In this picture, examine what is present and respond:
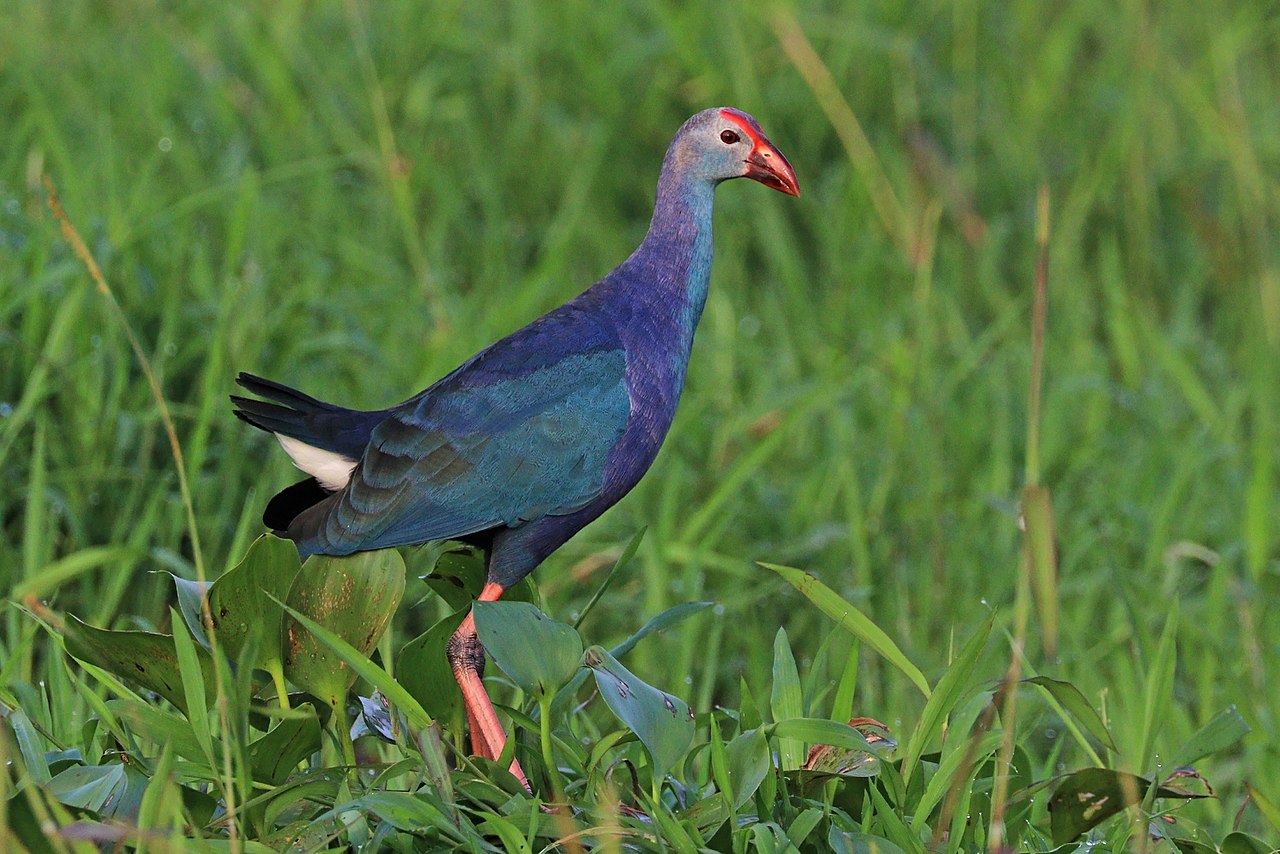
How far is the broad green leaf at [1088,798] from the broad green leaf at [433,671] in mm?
817

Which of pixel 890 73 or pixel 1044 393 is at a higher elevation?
pixel 890 73

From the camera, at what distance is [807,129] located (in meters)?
5.42

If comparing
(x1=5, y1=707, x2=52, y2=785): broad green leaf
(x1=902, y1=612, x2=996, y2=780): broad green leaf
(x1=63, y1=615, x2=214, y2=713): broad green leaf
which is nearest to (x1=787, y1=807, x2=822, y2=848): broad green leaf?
(x1=902, y1=612, x2=996, y2=780): broad green leaf

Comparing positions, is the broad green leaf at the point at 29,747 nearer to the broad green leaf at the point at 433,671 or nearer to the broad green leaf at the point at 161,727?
the broad green leaf at the point at 161,727

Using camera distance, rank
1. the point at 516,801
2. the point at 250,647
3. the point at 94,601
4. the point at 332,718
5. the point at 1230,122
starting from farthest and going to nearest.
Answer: the point at 1230,122 < the point at 94,601 < the point at 332,718 < the point at 516,801 < the point at 250,647

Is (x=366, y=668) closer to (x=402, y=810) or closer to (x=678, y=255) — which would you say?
(x=402, y=810)

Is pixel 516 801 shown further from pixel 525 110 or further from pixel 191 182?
pixel 525 110

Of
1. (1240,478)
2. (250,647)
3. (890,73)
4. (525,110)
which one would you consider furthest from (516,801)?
(890,73)

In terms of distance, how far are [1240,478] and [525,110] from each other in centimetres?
246

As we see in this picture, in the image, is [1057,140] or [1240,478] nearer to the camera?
[1240,478]

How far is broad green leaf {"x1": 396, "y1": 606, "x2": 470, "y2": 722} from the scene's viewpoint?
220 cm

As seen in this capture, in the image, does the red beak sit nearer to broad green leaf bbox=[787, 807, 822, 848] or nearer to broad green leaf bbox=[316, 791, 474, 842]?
broad green leaf bbox=[787, 807, 822, 848]

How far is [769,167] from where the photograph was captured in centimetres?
267

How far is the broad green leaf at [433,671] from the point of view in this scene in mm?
2197
